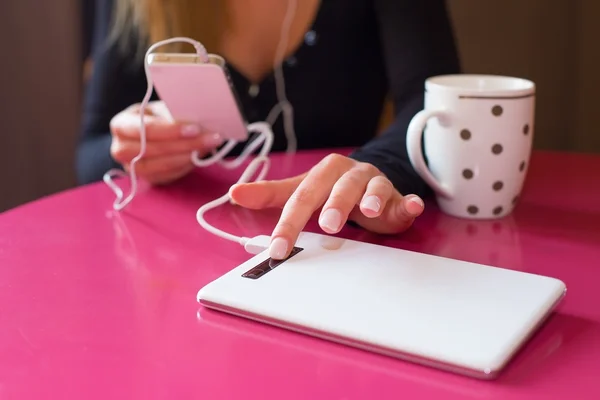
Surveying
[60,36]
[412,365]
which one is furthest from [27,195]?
[412,365]

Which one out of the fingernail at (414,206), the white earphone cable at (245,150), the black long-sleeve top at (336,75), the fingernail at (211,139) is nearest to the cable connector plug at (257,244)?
the white earphone cable at (245,150)

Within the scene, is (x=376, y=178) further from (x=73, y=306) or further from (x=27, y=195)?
(x=27, y=195)

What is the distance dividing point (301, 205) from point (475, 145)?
7.2 inches

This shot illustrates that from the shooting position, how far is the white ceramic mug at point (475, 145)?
23.9 inches

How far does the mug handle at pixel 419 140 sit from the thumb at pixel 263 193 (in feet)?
0.35

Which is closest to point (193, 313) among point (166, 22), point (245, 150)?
point (245, 150)

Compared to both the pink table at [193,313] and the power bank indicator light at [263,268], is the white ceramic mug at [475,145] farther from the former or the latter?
the power bank indicator light at [263,268]

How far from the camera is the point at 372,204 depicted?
0.52 m

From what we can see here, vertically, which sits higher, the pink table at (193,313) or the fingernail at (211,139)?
the fingernail at (211,139)

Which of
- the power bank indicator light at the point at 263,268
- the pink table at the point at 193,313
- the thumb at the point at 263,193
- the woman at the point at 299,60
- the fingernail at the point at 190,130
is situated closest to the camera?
the pink table at the point at 193,313

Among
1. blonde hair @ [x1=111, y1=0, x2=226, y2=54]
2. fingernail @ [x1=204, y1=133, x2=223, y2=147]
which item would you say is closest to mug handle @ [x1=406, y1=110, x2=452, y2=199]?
fingernail @ [x1=204, y1=133, x2=223, y2=147]

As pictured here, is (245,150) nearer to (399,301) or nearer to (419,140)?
(419,140)

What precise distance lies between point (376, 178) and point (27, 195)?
3.82 ft

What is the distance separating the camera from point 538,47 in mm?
1400
